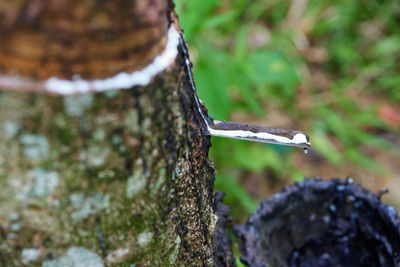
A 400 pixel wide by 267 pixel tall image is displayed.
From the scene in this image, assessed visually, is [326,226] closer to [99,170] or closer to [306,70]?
[99,170]

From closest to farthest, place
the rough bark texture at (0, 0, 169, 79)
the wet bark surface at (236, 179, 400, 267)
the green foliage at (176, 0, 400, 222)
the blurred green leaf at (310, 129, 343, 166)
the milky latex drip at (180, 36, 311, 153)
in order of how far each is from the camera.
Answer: the rough bark texture at (0, 0, 169, 79), the milky latex drip at (180, 36, 311, 153), the wet bark surface at (236, 179, 400, 267), the green foliage at (176, 0, 400, 222), the blurred green leaf at (310, 129, 343, 166)

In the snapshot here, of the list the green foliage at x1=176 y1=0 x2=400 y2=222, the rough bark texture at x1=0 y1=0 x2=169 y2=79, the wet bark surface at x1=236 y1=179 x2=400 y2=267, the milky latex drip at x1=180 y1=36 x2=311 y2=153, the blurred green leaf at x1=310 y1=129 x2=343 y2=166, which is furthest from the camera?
the blurred green leaf at x1=310 y1=129 x2=343 y2=166

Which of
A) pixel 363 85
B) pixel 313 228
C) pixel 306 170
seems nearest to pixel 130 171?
pixel 313 228

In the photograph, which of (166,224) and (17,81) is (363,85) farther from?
(17,81)

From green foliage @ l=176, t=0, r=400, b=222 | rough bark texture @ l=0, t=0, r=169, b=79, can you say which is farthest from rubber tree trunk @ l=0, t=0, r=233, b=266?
green foliage @ l=176, t=0, r=400, b=222

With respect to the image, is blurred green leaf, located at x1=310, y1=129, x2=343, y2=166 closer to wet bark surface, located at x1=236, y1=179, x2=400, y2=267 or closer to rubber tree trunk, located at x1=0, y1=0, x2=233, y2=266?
wet bark surface, located at x1=236, y1=179, x2=400, y2=267

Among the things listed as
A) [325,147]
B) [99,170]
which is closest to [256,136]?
[99,170]
